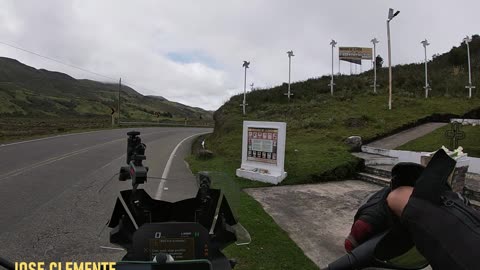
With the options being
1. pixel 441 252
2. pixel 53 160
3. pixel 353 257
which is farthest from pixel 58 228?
pixel 53 160

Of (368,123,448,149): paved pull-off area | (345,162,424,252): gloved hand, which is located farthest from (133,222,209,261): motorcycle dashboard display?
(368,123,448,149): paved pull-off area

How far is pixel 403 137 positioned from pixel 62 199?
13755 mm

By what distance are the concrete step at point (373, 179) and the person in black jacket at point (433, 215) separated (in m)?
9.83

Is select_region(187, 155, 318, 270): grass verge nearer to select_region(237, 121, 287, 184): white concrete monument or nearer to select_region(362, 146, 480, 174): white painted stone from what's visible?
select_region(237, 121, 287, 184): white concrete monument

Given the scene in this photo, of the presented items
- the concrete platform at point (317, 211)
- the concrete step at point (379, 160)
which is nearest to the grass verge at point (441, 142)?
the concrete step at point (379, 160)

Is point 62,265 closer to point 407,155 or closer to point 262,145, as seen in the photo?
point 262,145

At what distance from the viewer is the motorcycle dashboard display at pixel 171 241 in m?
2.49

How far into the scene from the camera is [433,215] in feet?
4.08

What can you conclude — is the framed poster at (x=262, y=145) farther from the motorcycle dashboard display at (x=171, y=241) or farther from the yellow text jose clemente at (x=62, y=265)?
the motorcycle dashboard display at (x=171, y=241)

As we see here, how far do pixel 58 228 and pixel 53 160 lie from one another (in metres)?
8.84

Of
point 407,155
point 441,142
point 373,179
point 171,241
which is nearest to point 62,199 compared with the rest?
point 171,241

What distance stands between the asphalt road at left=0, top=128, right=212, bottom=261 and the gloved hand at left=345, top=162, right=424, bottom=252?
5.42ft

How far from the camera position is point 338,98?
2645 cm

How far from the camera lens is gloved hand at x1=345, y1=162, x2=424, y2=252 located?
1441mm
